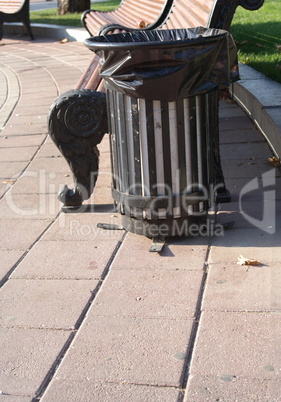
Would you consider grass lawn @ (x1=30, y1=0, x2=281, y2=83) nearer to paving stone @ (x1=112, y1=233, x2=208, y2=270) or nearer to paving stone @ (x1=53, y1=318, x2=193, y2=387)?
paving stone @ (x1=112, y1=233, x2=208, y2=270)

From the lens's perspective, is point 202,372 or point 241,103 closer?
point 202,372

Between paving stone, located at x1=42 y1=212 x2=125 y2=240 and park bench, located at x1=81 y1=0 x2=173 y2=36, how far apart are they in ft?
6.43

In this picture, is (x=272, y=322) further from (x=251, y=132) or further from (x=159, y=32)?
(x=251, y=132)

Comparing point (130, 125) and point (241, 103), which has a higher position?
point (130, 125)

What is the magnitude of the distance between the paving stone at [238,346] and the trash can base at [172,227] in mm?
912

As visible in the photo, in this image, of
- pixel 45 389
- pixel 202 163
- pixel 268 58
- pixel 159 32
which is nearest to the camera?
→ pixel 45 389

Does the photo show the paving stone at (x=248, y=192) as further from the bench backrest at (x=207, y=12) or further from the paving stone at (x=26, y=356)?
the paving stone at (x=26, y=356)

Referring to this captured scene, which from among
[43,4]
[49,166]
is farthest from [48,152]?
[43,4]

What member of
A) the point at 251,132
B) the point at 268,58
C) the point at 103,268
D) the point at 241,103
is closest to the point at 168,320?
the point at 103,268

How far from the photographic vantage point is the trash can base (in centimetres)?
399

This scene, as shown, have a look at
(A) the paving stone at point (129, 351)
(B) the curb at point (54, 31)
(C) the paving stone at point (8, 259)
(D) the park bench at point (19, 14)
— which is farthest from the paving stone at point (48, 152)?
(D) the park bench at point (19, 14)

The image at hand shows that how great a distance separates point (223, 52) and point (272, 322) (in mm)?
1593

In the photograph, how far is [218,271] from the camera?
11.8 feet

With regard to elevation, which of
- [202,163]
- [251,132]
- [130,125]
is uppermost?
[130,125]
